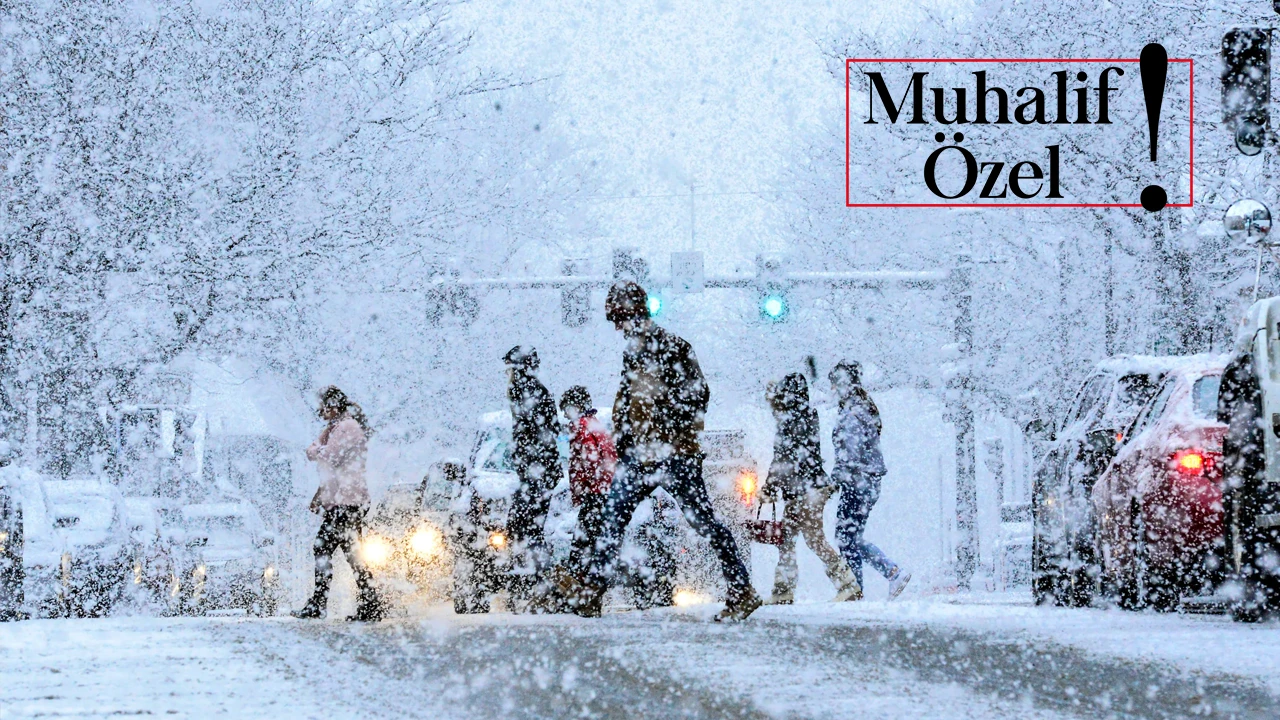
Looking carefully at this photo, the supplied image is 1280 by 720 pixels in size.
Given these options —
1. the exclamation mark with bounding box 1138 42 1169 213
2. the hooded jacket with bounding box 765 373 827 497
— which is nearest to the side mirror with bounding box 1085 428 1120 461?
the hooded jacket with bounding box 765 373 827 497

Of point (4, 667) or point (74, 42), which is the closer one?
point (4, 667)

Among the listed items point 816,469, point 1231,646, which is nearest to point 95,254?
point 816,469

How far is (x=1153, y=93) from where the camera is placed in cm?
2045

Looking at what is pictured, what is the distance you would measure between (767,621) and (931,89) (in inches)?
772

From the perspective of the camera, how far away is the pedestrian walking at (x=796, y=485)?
13.4 metres

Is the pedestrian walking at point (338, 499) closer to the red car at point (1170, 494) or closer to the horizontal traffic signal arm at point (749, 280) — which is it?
the red car at point (1170, 494)

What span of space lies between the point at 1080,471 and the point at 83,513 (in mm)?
8846

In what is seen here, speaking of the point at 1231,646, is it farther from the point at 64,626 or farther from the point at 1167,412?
the point at 64,626

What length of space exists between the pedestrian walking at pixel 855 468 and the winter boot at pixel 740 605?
140 inches

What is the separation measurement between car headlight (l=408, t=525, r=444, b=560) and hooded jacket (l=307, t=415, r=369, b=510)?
112 inches

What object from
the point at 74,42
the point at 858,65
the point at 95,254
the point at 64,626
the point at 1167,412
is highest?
the point at 858,65

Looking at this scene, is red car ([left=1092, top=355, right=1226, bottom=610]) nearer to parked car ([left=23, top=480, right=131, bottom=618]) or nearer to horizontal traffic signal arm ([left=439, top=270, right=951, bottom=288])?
parked car ([left=23, top=480, right=131, bottom=618])

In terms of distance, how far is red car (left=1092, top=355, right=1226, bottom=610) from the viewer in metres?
10.8

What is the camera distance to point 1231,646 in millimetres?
8711
